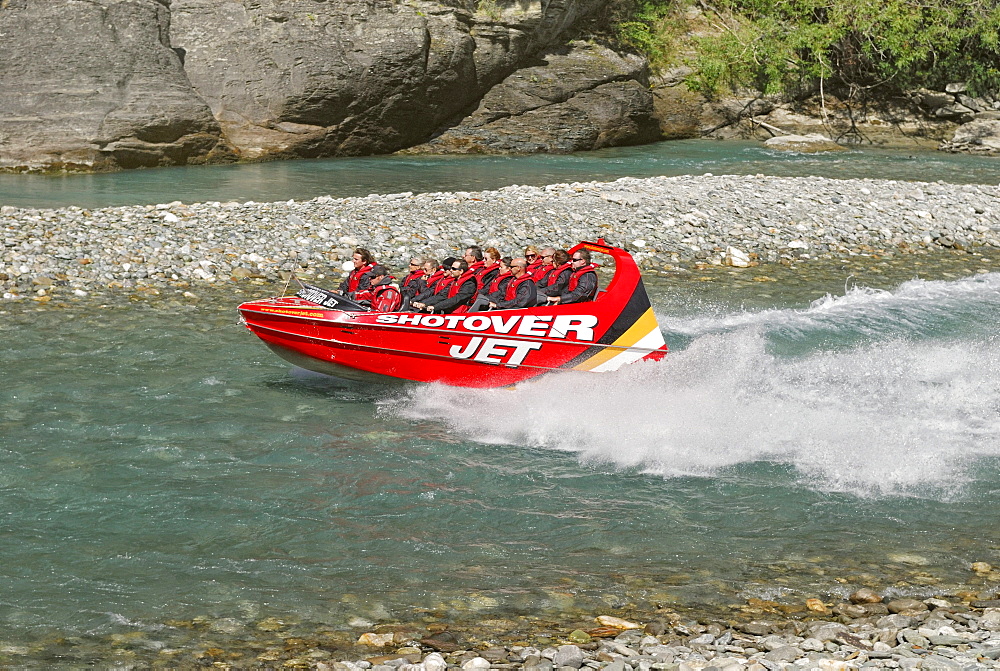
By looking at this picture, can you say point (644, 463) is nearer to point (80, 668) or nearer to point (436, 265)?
point (436, 265)

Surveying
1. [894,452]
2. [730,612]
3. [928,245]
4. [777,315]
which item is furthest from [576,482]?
[928,245]

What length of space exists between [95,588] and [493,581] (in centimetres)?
277

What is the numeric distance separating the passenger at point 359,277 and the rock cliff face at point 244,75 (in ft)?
59.2

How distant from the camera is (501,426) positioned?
1041cm

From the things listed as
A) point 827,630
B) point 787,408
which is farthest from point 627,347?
point 827,630

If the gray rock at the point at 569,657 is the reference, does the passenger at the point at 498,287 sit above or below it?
above

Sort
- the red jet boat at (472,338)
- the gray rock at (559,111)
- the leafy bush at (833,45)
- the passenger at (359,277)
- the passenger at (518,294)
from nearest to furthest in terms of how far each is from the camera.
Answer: the red jet boat at (472,338)
the passenger at (518,294)
the passenger at (359,277)
the gray rock at (559,111)
the leafy bush at (833,45)

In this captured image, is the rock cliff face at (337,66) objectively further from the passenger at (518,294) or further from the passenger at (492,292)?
the passenger at (518,294)

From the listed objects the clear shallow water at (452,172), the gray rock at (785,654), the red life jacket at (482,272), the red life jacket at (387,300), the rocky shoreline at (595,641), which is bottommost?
the rocky shoreline at (595,641)

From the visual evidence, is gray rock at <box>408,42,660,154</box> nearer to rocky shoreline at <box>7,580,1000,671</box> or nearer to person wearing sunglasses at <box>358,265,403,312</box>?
person wearing sunglasses at <box>358,265,403,312</box>

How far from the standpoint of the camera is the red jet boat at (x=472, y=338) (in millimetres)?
10977

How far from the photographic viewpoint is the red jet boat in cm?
1098

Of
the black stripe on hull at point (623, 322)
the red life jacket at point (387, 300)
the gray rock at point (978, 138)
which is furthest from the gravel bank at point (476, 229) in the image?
the gray rock at point (978, 138)

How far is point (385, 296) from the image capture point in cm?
1186
